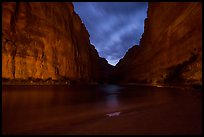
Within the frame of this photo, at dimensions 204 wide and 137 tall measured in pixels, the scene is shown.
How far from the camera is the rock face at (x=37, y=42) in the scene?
1505 inches

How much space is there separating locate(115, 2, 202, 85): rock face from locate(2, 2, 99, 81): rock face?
923 inches

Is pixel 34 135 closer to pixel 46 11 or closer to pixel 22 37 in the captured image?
pixel 22 37

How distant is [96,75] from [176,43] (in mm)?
50200

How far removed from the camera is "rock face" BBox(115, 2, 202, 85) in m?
34.0

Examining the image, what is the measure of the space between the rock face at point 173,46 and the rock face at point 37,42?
23.5m

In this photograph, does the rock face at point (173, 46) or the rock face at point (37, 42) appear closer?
the rock face at point (173, 46)

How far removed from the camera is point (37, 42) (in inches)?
1699

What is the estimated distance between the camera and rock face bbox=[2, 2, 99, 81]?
38219 millimetres

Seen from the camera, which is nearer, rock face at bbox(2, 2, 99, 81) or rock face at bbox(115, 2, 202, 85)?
rock face at bbox(115, 2, 202, 85)

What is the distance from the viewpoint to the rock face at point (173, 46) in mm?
34000

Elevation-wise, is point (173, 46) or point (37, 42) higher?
point (37, 42)

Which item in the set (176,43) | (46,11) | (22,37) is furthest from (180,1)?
(22,37)

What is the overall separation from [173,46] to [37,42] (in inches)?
1219

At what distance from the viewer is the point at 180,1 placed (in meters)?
42.8
